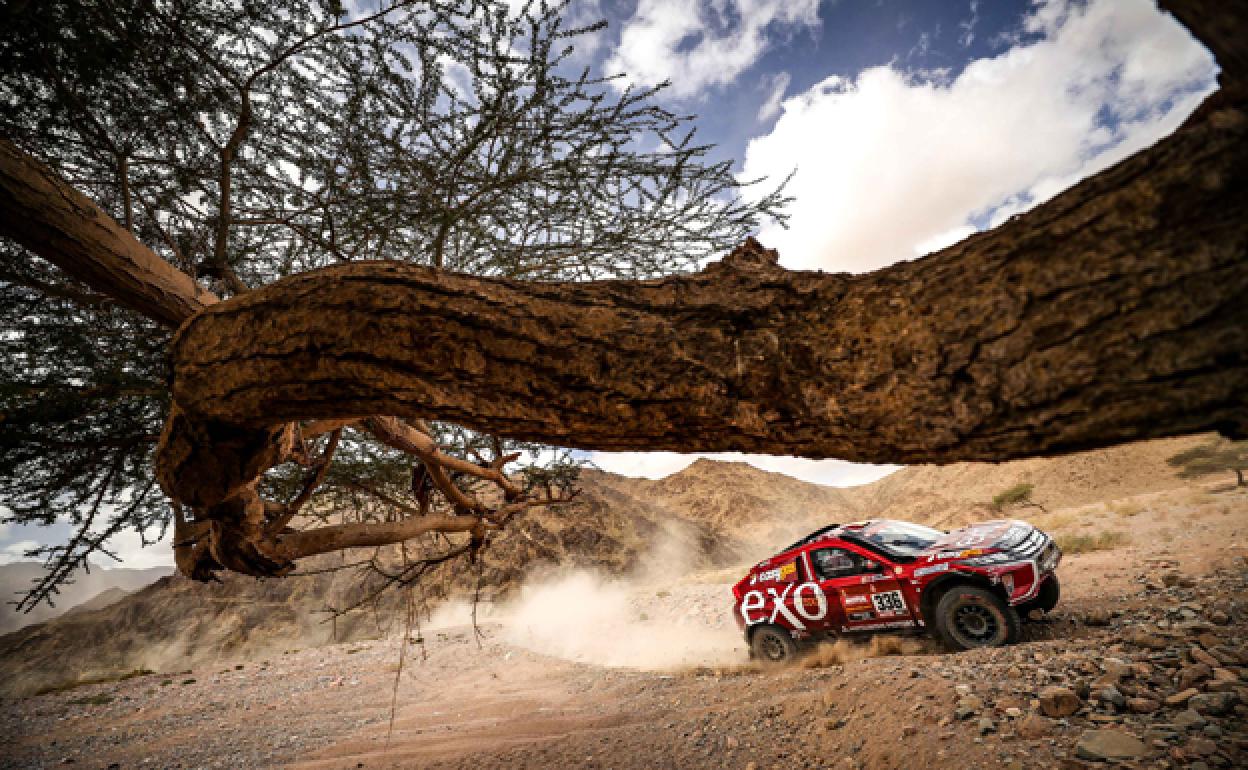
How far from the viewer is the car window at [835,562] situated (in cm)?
584

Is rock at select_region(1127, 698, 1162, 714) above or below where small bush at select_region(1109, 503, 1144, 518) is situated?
above

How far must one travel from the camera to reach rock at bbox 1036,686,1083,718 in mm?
3102

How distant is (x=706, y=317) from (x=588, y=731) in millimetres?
5068

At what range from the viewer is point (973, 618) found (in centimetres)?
505

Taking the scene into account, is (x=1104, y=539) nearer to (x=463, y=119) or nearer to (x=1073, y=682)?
(x=1073, y=682)

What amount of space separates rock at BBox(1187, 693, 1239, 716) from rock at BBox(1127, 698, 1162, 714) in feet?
0.50

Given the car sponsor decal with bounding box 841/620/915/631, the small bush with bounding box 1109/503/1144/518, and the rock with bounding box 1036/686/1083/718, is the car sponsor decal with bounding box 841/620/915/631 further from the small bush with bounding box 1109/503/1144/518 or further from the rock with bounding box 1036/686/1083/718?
the small bush with bounding box 1109/503/1144/518

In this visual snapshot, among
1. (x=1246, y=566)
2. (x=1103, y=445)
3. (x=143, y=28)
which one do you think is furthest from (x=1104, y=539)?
(x=143, y=28)

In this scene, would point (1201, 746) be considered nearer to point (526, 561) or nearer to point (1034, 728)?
point (1034, 728)

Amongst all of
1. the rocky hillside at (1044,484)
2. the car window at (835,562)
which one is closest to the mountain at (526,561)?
the rocky hillside at (1044,484)

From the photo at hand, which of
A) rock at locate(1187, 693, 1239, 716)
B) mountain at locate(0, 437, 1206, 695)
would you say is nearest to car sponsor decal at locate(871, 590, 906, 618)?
rock at locate(1187, 693, 1239, 716)

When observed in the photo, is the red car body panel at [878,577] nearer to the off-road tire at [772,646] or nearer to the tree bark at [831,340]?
the off-road tire at [772,646]

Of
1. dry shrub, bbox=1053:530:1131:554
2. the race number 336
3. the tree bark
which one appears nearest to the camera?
the tree bark

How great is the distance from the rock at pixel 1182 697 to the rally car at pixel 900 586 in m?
1.82
